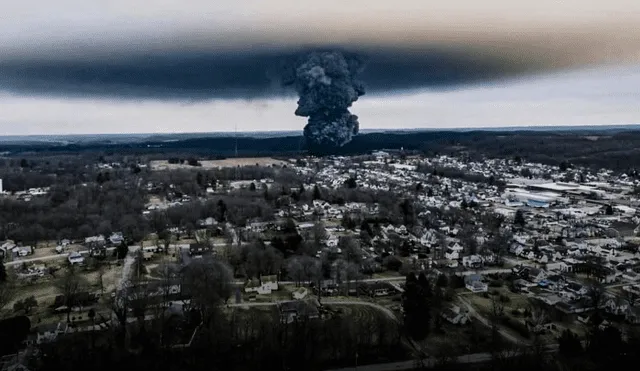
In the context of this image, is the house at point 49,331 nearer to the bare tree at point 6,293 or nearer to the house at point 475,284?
the bare tree at point 6,293

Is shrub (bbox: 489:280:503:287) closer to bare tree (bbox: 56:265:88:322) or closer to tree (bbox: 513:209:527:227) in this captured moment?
tree (bbox: 513:209:527:227)

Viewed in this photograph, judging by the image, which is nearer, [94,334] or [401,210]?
[94,334]

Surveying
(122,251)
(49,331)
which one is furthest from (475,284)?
(122,251)

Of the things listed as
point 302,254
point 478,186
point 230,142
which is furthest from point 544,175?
point 230,142

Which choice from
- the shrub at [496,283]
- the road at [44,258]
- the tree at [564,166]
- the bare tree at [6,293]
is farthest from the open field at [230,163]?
the shrub at [496,283]

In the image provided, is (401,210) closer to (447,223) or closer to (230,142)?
(447,223)

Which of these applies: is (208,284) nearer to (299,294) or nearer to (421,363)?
(299,294)
